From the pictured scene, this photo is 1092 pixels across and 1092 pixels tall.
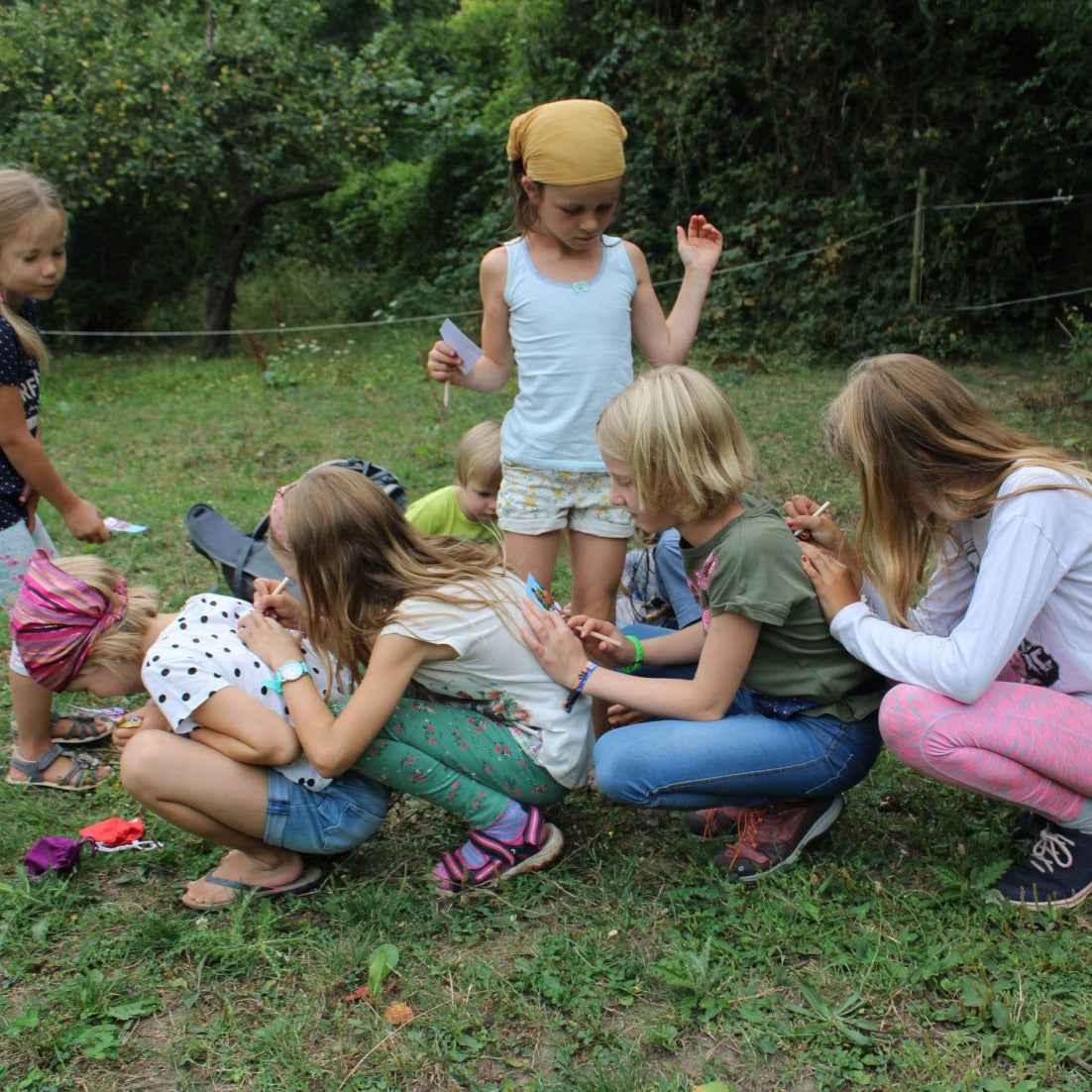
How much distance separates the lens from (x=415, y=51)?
1437 cm

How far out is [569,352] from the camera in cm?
279

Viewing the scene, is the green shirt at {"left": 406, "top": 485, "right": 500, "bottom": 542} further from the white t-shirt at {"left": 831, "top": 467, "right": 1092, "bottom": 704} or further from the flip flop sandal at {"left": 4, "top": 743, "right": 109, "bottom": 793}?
the white t-shirt at {"left": 831, "top": 467, "right": 1092, "bottom": 704}

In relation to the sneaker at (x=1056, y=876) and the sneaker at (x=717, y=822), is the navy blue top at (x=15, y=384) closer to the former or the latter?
the sneaker at (x=717, y=822)

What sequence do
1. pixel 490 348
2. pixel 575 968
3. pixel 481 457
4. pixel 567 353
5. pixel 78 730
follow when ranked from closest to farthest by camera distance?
pixel 575 968 → pixel 567 353 → pixel 490 348 → pixel 78 730 → pixel 481 457

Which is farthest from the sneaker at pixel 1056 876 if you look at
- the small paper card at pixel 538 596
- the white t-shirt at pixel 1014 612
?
the small paper card at pixel 538 596

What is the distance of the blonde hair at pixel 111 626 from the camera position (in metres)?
2.45

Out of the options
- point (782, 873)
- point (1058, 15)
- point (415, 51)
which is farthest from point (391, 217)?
point (782, 873)

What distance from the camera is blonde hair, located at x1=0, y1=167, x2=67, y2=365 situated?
9.60 ft

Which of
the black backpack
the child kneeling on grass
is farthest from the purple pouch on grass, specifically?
the black backpack

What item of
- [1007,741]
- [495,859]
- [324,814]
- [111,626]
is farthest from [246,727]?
[1007,741]

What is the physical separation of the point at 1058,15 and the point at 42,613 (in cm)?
652

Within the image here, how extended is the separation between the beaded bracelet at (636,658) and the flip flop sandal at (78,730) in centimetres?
161

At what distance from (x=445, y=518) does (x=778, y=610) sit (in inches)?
66.6

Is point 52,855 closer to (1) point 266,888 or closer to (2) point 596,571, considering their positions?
(1) point 266,888
